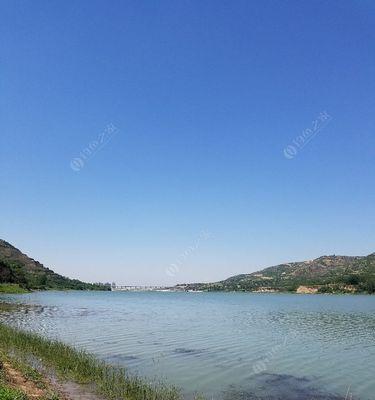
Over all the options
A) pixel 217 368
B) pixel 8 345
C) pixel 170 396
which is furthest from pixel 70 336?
pixel 170 396

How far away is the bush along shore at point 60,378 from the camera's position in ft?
61.5

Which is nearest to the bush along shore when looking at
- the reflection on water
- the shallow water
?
the shallow water

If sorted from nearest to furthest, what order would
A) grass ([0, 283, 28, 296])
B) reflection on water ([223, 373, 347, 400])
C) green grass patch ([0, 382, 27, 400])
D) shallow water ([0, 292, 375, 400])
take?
green grass patch ([0, 382, 27, 400]) → reflection on water ([223, 373, 347, 400]) → shallow water ([0, 292, 375, 400]) → grass ([0, 283, 28, 296])

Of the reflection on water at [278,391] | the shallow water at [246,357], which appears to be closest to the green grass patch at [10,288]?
Answer: the shallow water at [246,357]

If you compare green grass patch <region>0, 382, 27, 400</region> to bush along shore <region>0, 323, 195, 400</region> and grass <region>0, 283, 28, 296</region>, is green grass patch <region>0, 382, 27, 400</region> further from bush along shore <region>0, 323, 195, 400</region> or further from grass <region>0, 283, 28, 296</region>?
grass <region>0, 283, 28, 296</region>

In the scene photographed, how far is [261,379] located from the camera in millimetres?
28281

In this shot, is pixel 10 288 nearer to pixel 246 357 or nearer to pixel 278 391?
pixel 246 357

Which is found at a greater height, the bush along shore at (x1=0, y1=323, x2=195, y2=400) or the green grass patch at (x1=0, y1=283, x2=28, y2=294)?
the green grass patch at (x1=0, y1=283, x2=28, y2=294)

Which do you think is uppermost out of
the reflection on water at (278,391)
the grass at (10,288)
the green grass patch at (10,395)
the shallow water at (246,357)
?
the grass at (10,288)

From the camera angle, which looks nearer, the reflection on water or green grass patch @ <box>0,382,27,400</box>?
green grass patch @ <box>0,382,27,400</box>

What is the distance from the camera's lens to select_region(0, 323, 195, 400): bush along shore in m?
18.7

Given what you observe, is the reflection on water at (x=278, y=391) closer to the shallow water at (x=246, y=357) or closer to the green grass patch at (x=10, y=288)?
the shallow water at (x=246, y=357)

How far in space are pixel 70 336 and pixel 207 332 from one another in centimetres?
1691

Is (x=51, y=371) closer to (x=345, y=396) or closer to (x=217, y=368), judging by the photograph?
(x=217, y=368)
